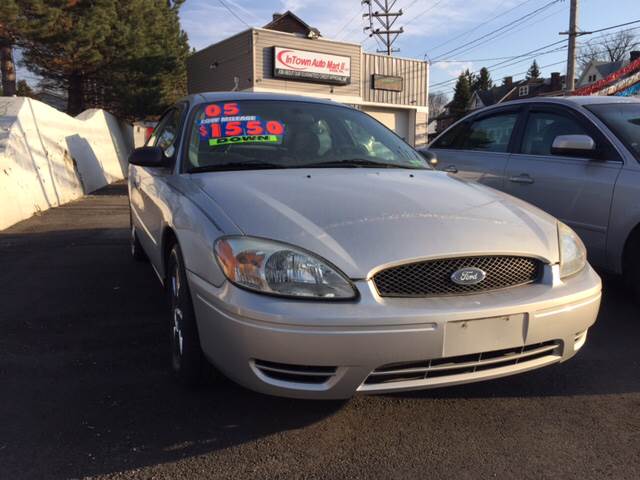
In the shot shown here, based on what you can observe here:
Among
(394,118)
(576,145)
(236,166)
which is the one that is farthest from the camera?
(394,118)

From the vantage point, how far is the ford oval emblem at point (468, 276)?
224cm

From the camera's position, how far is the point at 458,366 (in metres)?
2.21

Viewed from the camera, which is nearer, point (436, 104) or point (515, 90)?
point (515, 90)

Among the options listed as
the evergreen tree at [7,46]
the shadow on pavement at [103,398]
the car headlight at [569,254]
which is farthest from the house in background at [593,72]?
the shadow on pavement at [103,398]

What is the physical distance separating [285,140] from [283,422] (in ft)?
5.69

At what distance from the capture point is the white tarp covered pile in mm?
8132

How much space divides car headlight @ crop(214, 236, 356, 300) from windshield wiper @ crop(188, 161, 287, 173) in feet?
3.41

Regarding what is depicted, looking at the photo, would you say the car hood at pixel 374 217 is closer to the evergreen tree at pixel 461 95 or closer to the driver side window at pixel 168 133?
the driver side window at pixel 168 133

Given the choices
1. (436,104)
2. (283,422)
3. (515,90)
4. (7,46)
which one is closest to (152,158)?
(283,422)

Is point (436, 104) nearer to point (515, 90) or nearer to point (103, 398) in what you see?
point (515, 90)

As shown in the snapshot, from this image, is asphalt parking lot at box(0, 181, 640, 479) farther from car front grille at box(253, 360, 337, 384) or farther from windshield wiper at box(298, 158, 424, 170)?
windshield wiper at box(298, 158, 424, 170)

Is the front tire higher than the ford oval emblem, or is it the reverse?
the ford oval emblem

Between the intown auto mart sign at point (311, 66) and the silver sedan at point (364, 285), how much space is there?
19.6 metres

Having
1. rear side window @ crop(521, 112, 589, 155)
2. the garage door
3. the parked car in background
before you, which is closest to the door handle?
the parked car in background
